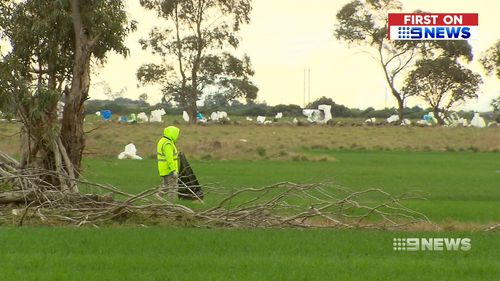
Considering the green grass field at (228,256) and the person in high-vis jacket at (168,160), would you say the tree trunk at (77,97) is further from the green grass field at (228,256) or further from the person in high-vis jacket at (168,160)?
the green grass field at (228,256)

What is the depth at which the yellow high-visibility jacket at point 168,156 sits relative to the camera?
23.0m

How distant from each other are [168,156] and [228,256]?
29.5 ft

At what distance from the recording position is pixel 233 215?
1886cm

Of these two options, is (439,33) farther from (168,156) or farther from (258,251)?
(258,251)

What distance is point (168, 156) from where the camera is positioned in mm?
23109

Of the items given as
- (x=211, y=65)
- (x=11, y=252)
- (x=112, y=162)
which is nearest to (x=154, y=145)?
(x=112, y=162)

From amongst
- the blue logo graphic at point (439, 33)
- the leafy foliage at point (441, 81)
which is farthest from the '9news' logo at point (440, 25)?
the leafy foliage at point (441, 81)

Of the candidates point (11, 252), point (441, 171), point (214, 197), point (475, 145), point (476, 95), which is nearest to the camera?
point (11, 252)

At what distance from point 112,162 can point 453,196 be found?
67.1 ft

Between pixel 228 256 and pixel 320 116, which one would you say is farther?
pixel 320 116

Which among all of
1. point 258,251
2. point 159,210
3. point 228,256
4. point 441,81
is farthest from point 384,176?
point 441,81

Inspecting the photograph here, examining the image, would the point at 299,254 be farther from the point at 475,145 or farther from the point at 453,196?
the point at 475,145
